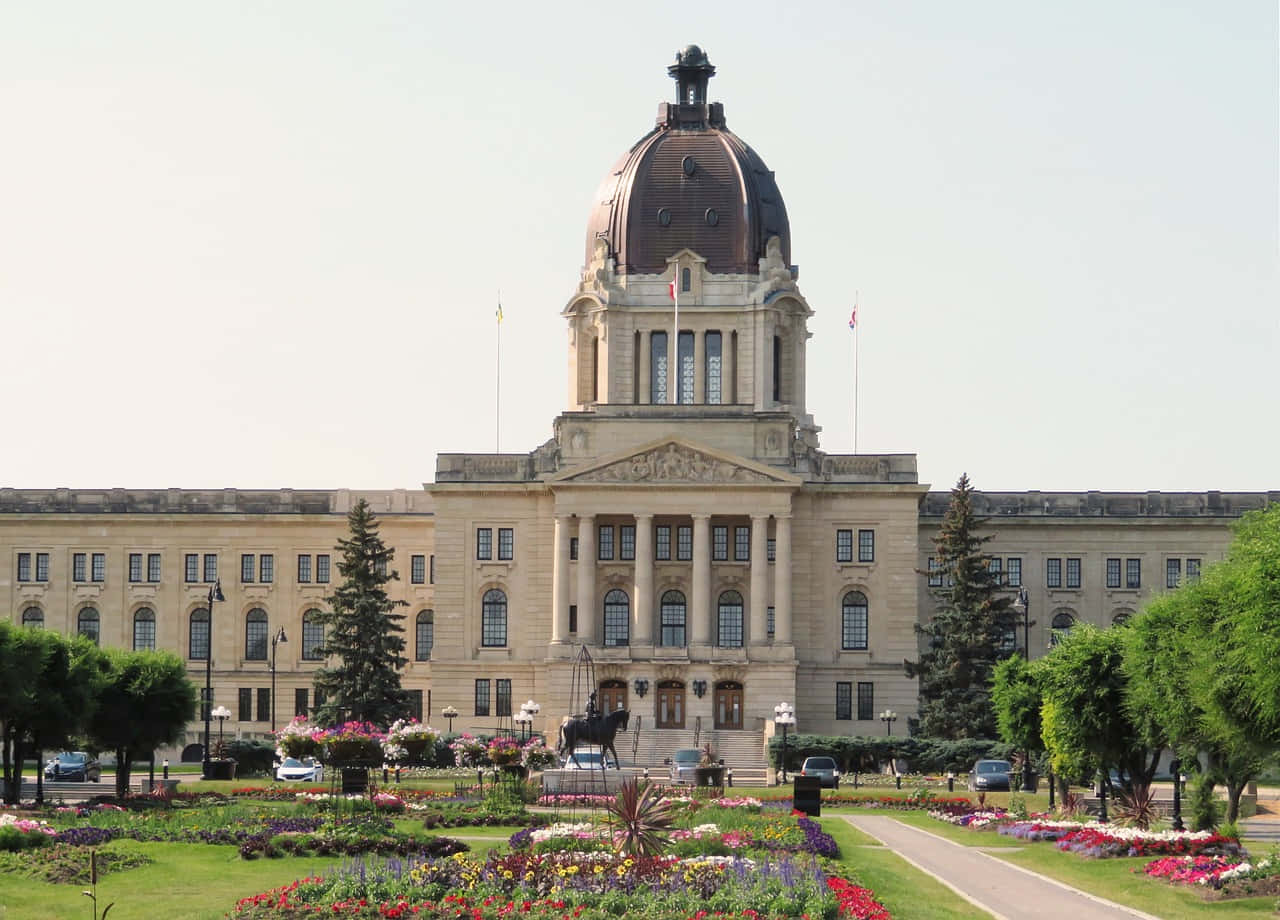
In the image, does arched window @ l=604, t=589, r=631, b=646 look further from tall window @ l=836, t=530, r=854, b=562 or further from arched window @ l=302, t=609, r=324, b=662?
arched window @ l=302, t=609, r=324, b=662

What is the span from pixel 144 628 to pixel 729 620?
32033 mm

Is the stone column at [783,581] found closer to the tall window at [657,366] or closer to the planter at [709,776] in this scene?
the tall window at [657,366]

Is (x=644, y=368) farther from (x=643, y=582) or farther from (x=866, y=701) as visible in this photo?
(x=866, y=701)

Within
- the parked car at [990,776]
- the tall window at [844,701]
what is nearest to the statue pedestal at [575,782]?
the parked car at [990,776]

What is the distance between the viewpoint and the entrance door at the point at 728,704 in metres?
105

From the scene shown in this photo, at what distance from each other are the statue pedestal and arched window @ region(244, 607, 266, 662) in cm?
5112

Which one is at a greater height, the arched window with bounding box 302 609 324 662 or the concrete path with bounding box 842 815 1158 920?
the arched window with bounding box 302 609 324 662

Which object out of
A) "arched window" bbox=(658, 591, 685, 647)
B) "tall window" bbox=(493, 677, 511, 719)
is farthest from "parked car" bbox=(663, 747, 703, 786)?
"tall window" bbox=(493, 677, 511, 719)

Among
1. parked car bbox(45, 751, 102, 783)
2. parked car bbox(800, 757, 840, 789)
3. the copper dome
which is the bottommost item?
parked car bbox(45, 751, 102, 783)

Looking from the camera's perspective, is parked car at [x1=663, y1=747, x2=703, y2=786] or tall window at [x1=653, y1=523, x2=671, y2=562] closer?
parked car at [x1=663, y1=747, x2=703, y2=786]

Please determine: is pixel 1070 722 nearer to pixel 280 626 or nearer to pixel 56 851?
pixel 56 851

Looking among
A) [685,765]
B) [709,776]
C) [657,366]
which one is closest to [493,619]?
[657,366]

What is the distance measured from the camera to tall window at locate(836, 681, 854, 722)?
354 feet

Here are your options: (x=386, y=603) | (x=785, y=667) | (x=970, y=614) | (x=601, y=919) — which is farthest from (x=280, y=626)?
(x=601, y=919)
